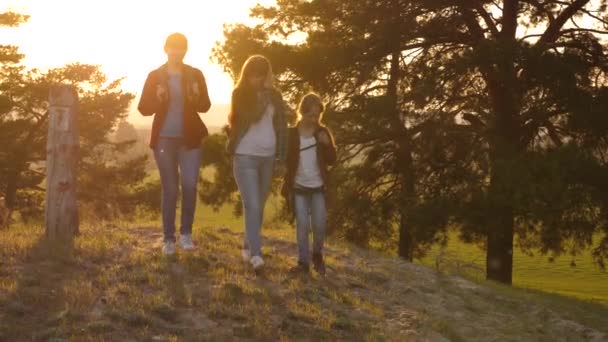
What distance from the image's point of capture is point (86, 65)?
28359 millimetres

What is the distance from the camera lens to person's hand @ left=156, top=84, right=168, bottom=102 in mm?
5758

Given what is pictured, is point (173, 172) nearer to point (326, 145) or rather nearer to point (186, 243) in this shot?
point (186, 243)

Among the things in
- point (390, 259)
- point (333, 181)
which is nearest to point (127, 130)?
point (333, 181)

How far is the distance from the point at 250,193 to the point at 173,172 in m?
0.70

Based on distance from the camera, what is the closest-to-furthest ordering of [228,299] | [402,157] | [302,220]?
[228,299], [302,220], [402,157]

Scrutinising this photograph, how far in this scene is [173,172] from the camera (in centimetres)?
604

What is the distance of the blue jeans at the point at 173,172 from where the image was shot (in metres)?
5.95

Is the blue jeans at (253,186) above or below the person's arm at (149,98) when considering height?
below

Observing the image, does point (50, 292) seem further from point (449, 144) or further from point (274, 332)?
point (449, 144)

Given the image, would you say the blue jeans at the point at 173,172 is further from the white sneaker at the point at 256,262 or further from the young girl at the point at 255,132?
the white sneaker at the point at 256,262

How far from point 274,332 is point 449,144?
33.0 ft

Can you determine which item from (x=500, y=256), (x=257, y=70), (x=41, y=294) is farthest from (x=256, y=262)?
(x=500, y=256)

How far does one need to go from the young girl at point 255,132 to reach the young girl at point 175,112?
1.10 feet

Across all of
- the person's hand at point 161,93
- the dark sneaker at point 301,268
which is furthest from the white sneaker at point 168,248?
the person's hand at point 161,93
